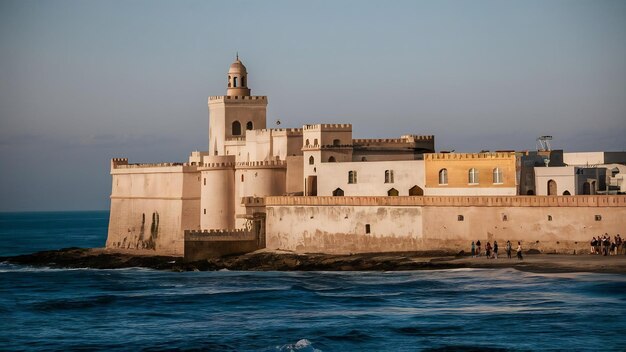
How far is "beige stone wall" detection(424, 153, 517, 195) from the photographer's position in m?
68.6

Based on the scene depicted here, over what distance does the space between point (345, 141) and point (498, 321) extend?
28768mm

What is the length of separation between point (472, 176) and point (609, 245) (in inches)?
396

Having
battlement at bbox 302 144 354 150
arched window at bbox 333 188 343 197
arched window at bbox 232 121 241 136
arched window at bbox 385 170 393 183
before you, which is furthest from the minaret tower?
arched window at bbox 385 170 393 183

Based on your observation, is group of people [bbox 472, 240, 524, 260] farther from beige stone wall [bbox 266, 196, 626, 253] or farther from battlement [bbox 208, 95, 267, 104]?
battlement [bbox 208, 95, 267, 104]

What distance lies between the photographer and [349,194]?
74.4 metres

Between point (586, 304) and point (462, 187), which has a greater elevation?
point (462, 187)

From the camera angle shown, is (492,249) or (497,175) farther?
(497,175)

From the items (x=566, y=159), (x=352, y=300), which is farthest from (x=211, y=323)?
(x=566, y=159)

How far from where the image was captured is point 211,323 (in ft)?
173

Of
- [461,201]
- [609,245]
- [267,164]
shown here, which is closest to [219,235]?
[267,164]

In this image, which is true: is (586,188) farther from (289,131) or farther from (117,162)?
(117,162)

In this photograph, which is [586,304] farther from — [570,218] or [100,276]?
[100,276]

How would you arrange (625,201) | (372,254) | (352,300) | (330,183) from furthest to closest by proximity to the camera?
(330,183), (372,254), (625,201), (352,300)

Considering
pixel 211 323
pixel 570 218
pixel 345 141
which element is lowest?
pixel 211 323
